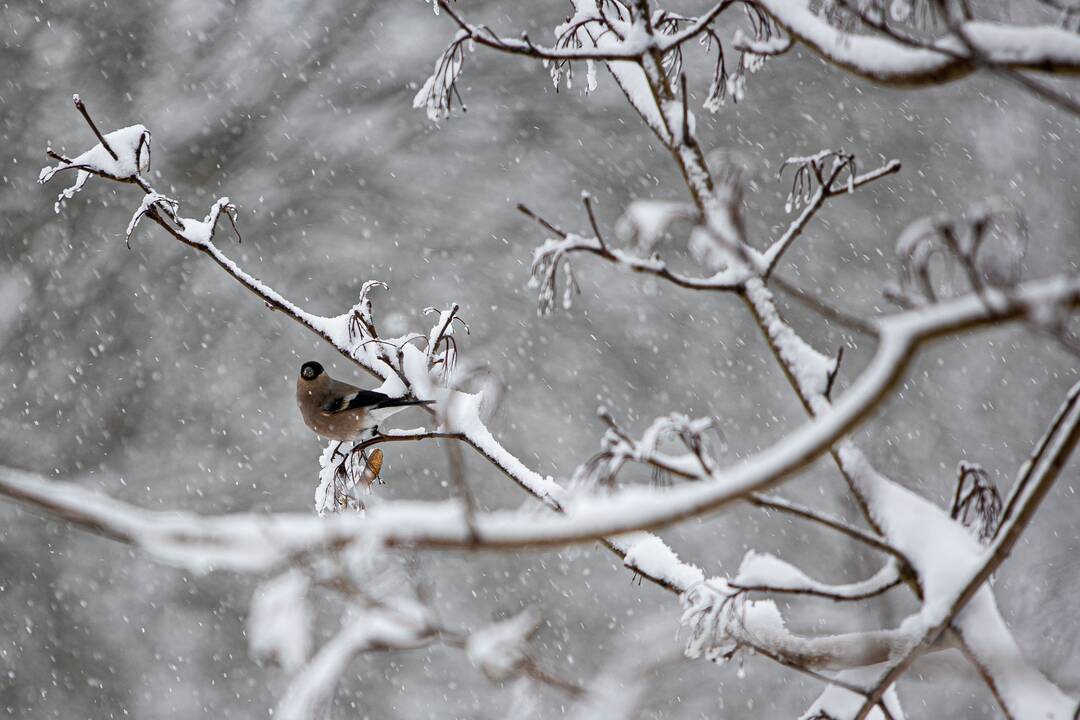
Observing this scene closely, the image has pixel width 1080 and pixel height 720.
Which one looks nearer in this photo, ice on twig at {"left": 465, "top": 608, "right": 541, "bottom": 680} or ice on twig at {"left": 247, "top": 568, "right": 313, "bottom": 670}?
ice on twig at {"left": 247, "top": 568, "right": 313, "bottom": 670}

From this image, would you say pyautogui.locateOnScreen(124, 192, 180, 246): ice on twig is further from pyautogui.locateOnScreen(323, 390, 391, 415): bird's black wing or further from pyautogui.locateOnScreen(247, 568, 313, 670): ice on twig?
pyautogui.locateOnScreen(247, 568, 313, 670): ice on twig

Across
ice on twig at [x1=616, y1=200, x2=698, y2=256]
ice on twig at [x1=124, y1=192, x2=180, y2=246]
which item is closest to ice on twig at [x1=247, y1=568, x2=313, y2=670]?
ice on twig at [x1=616, y1=200, x2=698, y2=256]

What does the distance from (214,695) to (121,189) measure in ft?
15.8

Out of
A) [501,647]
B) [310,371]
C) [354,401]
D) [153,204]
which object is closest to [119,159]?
[153,204]

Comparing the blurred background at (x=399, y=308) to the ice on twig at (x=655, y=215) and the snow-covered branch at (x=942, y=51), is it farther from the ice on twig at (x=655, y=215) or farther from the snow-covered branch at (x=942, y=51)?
the ice on twig at (x=655, y=215)

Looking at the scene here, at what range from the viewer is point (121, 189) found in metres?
8.92

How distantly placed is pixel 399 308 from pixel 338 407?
242 inches

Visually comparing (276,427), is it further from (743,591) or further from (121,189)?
(743,591)

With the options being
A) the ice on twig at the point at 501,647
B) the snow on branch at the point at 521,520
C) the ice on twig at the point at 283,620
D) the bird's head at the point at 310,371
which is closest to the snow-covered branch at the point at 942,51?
the snow on branch at the point at 521,520

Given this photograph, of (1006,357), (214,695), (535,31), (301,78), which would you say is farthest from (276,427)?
(1006,357)

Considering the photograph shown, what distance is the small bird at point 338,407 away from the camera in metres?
3.01

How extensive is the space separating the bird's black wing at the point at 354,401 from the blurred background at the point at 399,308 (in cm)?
459

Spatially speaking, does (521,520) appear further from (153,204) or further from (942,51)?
(153,204)

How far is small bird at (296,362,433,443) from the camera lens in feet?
9.86
